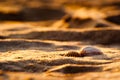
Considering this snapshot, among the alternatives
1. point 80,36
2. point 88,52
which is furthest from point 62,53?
point 80,36

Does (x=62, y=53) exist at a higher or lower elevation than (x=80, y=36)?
lower

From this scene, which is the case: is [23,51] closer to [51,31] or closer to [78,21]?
[51,31]

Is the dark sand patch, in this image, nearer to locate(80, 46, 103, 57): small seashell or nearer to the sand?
the sand

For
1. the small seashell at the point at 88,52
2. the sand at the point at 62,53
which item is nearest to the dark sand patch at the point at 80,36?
the sand at the point at 62,53

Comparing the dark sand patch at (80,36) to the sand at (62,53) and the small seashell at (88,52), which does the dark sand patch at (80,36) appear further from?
the small seashell at (88,52)

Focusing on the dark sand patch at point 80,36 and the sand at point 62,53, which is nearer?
the sand at point 62,53

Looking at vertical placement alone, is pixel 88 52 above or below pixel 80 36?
below

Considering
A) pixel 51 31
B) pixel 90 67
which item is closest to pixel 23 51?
pixel 90 67

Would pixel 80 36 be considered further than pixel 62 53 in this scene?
Yes

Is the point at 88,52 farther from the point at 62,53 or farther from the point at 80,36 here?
the point at 80,36

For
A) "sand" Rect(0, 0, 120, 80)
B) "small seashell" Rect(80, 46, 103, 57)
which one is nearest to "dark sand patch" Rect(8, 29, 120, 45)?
"sand" Rect(0, 0, 120, 80)

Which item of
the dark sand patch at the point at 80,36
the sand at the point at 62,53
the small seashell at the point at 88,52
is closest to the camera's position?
the sand at the point at 62,53
